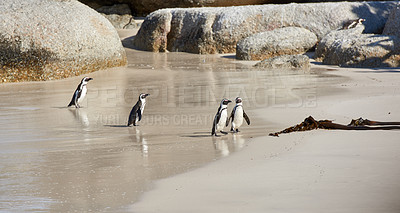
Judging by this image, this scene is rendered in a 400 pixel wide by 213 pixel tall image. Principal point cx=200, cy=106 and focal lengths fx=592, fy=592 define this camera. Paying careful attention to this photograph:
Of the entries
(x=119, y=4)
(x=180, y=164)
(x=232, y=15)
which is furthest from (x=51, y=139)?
(x=119, y=4)

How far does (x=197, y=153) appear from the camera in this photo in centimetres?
534

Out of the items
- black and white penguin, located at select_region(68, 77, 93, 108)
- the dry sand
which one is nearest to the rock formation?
black and white penguin, located at select_region(68, 77, 93, 108)

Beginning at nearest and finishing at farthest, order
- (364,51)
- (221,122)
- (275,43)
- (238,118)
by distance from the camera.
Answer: (221,122)
(238,118)
(364,51)
(275,43)

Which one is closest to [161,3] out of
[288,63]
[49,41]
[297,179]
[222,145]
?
[288,63]

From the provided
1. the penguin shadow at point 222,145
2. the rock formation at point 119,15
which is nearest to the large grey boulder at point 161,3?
the rock formation at point 119,15

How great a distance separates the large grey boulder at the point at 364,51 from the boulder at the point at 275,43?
140 cm

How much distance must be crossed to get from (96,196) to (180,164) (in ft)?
3.32

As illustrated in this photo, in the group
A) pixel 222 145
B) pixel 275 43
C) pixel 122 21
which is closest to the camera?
pixel 222 145

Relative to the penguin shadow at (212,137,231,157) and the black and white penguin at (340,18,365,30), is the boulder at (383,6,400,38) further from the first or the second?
the penguin shadow at (212,137,231,157)

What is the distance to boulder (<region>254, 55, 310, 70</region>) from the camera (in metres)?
12.9

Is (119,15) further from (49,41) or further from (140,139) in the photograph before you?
(140,139)

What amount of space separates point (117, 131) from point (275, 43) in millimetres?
9453

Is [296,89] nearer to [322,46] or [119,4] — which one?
[322,46]

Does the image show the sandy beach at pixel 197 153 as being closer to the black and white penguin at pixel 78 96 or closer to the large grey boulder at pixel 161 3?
the black and white penguin at pixel 78 96
